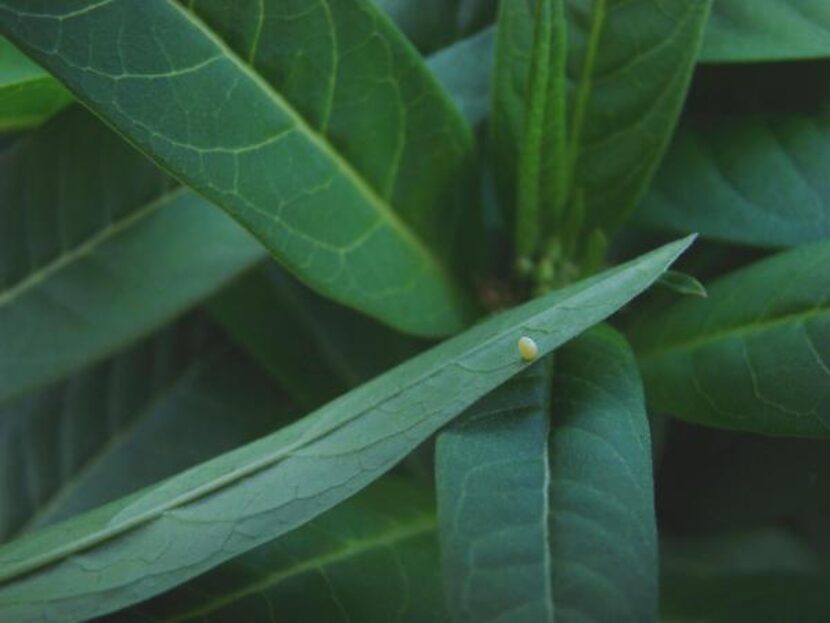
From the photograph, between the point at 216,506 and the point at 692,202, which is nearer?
the point at 216,506

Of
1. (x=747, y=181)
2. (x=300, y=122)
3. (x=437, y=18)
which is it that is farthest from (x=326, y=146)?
(x=747, y=181)

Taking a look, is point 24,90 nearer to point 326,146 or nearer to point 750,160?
point 326,146

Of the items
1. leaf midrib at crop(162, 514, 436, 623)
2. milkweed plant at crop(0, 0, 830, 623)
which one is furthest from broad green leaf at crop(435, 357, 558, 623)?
leaf midrib at crop(162, 514, 436, 623)

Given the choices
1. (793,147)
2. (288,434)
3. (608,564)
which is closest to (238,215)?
(288,434)

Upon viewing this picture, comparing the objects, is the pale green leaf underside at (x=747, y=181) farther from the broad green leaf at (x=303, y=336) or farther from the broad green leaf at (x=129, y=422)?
the broad green leaf at (x=129, y=422)

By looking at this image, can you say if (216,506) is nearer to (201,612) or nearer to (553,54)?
(201,612)

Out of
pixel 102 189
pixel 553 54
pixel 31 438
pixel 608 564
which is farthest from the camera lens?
pixel 31 438
